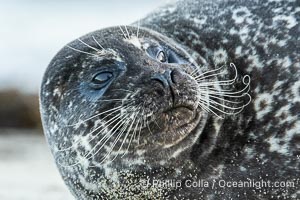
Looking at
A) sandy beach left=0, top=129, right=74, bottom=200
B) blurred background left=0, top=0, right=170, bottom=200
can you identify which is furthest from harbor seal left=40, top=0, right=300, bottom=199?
sandy beach left=0, top=129, right=74, bottom=200

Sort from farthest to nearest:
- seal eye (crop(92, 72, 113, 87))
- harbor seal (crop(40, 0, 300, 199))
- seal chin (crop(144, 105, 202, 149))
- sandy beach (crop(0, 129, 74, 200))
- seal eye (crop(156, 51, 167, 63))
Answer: sandy beach (crop(0, 129, 74, 200))
seal eye (crop(156, 51, 167, 63))
seal eye (crop(92, 72, 113, 87))
harbor seal (crop(40, 0, 300, 199))
seal chin (crop(144, 105, 202, 149))

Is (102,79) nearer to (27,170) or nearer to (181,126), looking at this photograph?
(181,126)

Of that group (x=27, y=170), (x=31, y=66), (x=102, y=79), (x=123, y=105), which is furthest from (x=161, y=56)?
(x=31, y=66)

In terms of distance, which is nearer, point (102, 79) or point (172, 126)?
point (172, 126)

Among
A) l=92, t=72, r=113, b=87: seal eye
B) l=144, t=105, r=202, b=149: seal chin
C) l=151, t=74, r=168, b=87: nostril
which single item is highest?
l=92, t=72, r=113, b=87: seal eye

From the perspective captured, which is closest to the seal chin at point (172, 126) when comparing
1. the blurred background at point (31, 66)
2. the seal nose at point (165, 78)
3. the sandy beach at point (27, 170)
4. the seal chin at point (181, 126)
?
the seal chin at point (181, 126)

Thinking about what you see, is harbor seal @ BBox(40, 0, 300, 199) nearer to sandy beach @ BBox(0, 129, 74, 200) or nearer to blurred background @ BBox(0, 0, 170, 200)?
blurred background @ BBox(0, 0, 170, 200)

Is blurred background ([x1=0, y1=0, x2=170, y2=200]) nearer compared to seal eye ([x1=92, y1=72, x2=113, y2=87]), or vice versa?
seal eye ([x1=92, y1=72, x2=113, y2=87])

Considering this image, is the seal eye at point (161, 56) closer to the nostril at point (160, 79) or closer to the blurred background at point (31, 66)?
the nostril at point (160, 79)
